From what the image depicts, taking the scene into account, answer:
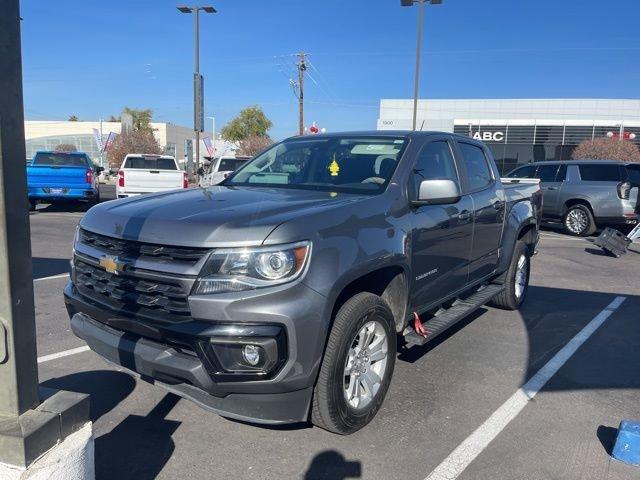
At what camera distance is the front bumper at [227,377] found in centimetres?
275

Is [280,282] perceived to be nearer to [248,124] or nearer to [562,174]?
[562,174]

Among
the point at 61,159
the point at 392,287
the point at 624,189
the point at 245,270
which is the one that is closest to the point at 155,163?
the point at 61,159

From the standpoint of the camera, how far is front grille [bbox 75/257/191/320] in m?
2.87

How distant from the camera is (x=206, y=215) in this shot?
3.07 m

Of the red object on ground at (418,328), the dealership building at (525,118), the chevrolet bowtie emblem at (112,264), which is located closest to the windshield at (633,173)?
the red object on ground at (418,328)

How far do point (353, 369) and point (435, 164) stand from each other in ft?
6.72

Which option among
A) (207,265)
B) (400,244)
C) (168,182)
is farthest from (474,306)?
(168,182)

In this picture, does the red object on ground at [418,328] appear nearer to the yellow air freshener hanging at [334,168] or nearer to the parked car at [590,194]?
the yellow air freshener hanging at [334,168]

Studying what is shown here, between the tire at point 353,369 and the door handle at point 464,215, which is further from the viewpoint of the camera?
the door handle at point 464,215

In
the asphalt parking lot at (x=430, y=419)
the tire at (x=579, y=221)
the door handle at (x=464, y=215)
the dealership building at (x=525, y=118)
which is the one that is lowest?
the asphalt parking lot at (x=430, y=419)

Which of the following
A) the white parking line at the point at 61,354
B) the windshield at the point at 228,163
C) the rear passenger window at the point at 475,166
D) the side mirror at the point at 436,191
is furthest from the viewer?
the windshield at the point at 228,163

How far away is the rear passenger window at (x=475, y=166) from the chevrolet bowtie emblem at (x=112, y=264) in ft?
10.8

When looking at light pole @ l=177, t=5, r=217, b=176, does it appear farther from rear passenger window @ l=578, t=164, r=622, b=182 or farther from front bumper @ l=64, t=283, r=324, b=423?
front bumper @ l=64, t=283, r=324, b=423

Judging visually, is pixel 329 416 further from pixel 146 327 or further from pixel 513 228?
pixel 513 228
